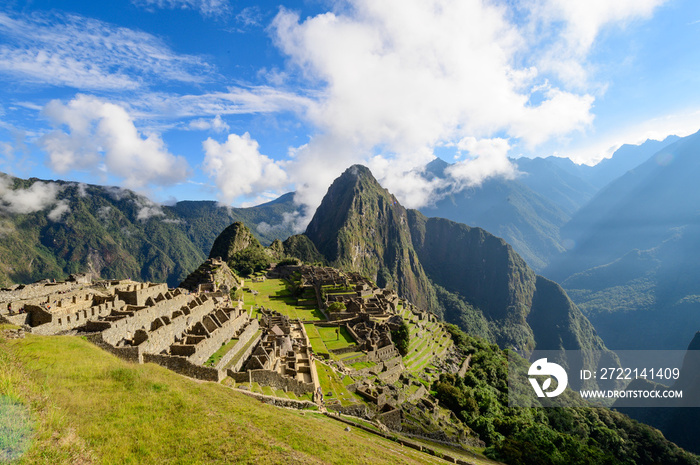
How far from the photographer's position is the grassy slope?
7770 mm

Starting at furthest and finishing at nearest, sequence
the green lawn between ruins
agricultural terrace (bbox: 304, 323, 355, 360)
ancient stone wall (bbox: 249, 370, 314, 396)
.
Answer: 1. agricultural terrace (bbox: 304, 323, 355, 360)
2. the green lawn between ruins
3. ancient stone wall (bbox: 249, 370, 314, 396)

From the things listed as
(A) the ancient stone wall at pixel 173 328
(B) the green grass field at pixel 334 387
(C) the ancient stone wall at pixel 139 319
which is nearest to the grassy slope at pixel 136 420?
(C) the ancient stone wall at pixel 139 319

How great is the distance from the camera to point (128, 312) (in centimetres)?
2283

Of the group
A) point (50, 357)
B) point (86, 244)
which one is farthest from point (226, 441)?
point (86, 244)

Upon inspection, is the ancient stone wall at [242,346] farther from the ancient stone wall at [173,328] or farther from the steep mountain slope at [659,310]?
the steep mountain slope at [659,310]

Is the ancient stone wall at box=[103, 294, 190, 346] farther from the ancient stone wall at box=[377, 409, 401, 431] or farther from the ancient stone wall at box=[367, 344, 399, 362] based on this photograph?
the ancient stone wall at box=[367, 344, 399, 362]

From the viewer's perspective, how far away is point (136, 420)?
9.85 metres

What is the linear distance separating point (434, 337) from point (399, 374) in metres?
29.4

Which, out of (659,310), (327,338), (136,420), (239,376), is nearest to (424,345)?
(327,338)

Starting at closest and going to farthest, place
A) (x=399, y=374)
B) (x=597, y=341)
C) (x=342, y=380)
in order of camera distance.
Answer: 1. (x=342, y=380)
2. (x=399, y=374)
3. (x=597, y=341)

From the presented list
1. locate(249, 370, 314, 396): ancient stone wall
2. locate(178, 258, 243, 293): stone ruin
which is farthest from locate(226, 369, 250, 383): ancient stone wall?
locate(178, 258, 243, 293): stone ruin

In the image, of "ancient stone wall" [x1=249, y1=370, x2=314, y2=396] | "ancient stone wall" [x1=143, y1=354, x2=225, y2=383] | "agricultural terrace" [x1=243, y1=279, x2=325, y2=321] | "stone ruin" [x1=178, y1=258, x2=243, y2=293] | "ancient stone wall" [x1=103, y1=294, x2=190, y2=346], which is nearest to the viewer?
"ancient stone wall" [x1=143, y1=354, x2=225, y2=383]

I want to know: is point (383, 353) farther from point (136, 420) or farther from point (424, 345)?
point (136, 420)

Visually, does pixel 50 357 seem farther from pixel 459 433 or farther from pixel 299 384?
pixel 459 433
